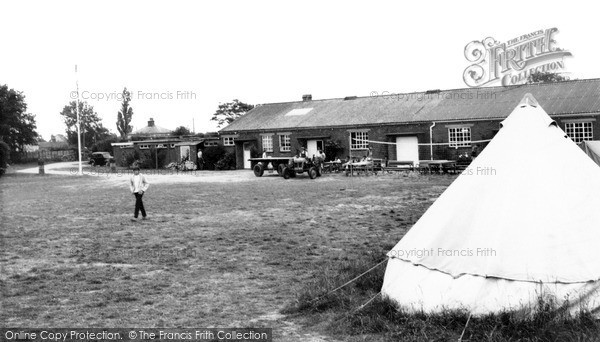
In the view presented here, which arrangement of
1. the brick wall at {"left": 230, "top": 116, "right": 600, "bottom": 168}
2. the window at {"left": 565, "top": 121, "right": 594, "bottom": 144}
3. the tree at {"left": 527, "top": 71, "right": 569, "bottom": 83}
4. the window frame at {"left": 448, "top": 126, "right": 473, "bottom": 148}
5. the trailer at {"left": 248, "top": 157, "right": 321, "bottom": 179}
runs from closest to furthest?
the trailer at {"left": 248, "top": 157, "right": 321, "bottom": 179}, the window at {"left": 565, "top": 121, "right": 594, "bottom": 144}, the brick wall at {"left": 230, "top": 116, "right": 600, "bottom": 168}, the window frame at {"left": 448, "top": 126, "right": 473, "bottom": 148}, the tree at {"left": 527, "top": 71, "right": 569, "bottom": 83}

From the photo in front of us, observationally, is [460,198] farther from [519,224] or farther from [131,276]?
[131,276]

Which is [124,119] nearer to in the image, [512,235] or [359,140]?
[359,140]

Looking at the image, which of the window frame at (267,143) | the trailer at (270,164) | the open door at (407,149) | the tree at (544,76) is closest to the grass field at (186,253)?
the trailer at (270,164)

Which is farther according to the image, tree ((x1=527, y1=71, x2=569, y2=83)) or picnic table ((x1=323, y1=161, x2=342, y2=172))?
tree ((x1=527, y1=71, x2=569, y2=83))

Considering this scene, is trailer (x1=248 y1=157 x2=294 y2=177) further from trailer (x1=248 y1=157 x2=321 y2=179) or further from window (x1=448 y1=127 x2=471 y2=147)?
window (x1=448 y1=127 x2=471 y2=147)

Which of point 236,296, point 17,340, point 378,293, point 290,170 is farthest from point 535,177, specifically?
point 290,170

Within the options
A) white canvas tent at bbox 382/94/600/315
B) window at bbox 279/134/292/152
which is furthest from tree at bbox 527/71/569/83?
white canvas tent at bbox 382/94/600/315

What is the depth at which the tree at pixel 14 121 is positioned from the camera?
50.9 m

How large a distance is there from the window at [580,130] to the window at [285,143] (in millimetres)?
17850

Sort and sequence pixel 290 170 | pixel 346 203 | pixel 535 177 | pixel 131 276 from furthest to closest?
1. pixel 290 170
2. pixel 346 203
3. pixel 131 276
4. pixel 535 177

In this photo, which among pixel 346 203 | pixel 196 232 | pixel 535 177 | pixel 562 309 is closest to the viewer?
pixel 562 309

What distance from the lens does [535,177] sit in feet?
21.9

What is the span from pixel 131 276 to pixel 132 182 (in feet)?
21.0

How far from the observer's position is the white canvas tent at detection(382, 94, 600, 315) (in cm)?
593
